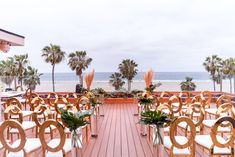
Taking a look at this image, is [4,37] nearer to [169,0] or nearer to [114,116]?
[114,116]

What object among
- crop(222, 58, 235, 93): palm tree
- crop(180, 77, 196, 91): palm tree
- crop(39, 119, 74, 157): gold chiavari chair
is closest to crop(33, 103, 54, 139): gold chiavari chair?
crop(39, 119, 74, 157): gold chiavari chair

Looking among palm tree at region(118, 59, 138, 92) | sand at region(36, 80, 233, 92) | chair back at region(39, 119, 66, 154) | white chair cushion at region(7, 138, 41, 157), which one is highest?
palm tree at region(118, 59, 138, 92)

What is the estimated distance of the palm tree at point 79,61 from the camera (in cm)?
1992

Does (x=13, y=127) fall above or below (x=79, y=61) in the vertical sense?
below

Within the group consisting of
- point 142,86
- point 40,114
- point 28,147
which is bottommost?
point 28,147

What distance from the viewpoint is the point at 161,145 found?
377cm

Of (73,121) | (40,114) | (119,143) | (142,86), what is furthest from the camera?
(142,86)

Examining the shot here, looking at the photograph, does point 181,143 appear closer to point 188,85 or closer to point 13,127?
point 13,127

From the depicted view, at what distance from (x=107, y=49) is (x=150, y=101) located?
48.0 metres

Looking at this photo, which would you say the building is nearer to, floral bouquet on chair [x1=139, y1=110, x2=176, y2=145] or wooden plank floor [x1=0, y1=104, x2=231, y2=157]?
wooden plank floor [x1=0, y1=104, x2=231, y2=157]

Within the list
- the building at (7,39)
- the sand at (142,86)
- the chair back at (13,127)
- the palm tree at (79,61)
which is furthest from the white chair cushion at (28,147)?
the palm tree at (79,61)

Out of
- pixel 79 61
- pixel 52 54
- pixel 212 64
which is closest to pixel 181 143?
pixel 79 61

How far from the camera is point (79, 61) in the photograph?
20062mm

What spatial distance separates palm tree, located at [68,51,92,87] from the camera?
19.9 meters
